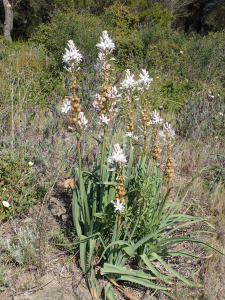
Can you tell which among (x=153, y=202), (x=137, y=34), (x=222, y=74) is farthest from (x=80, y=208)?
(x=137, y=34)

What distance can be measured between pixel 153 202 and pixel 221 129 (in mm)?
2792

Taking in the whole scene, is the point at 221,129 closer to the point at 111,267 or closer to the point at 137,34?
the point at 111,267

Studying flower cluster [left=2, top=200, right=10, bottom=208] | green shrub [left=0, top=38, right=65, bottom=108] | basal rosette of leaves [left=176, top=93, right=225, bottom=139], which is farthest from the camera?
green shrub [left=0, top=38, right=65, bottom=108]

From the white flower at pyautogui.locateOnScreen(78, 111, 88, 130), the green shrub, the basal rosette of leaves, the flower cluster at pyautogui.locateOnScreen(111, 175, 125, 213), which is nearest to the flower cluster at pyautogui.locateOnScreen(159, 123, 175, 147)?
the flower cluster at pyautogui.locateOnScreen(111, 175, 125, 213)

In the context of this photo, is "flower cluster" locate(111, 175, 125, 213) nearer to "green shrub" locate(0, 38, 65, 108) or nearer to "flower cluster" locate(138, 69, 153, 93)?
"flower cluster" locate(138, 69, 153, 93)

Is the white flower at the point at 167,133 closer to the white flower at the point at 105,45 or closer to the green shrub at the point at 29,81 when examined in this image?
the white flower at the point at 105,45

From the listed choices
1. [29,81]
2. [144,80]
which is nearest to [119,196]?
[144,80]

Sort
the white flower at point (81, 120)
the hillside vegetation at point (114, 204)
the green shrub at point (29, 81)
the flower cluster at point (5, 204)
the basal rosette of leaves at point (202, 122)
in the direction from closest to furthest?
the white flower at point (81, 120)
the hillside vegetation at point (114, 204)
the flower cluster at point (5, 204)
the basal rosette of leaves at point (202, 122)
the green shrub at point (29, 81)

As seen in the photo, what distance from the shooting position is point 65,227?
2.18 metres

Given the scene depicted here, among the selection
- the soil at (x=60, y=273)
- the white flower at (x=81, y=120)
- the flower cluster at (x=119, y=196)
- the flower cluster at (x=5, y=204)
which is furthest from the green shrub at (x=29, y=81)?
the flower cluster at (x=119, y=196)

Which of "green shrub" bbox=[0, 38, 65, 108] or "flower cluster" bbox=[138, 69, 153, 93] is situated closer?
"flower cluster" bbox=[138, 69, 153, 93]

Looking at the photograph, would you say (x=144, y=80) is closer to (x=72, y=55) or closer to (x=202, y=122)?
(x=72, y=55)

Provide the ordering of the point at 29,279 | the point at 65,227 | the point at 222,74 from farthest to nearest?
the point at 222,74, the point at 65,227, the point at 29,279

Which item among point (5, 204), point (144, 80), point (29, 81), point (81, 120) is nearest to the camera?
point (81, 120)
